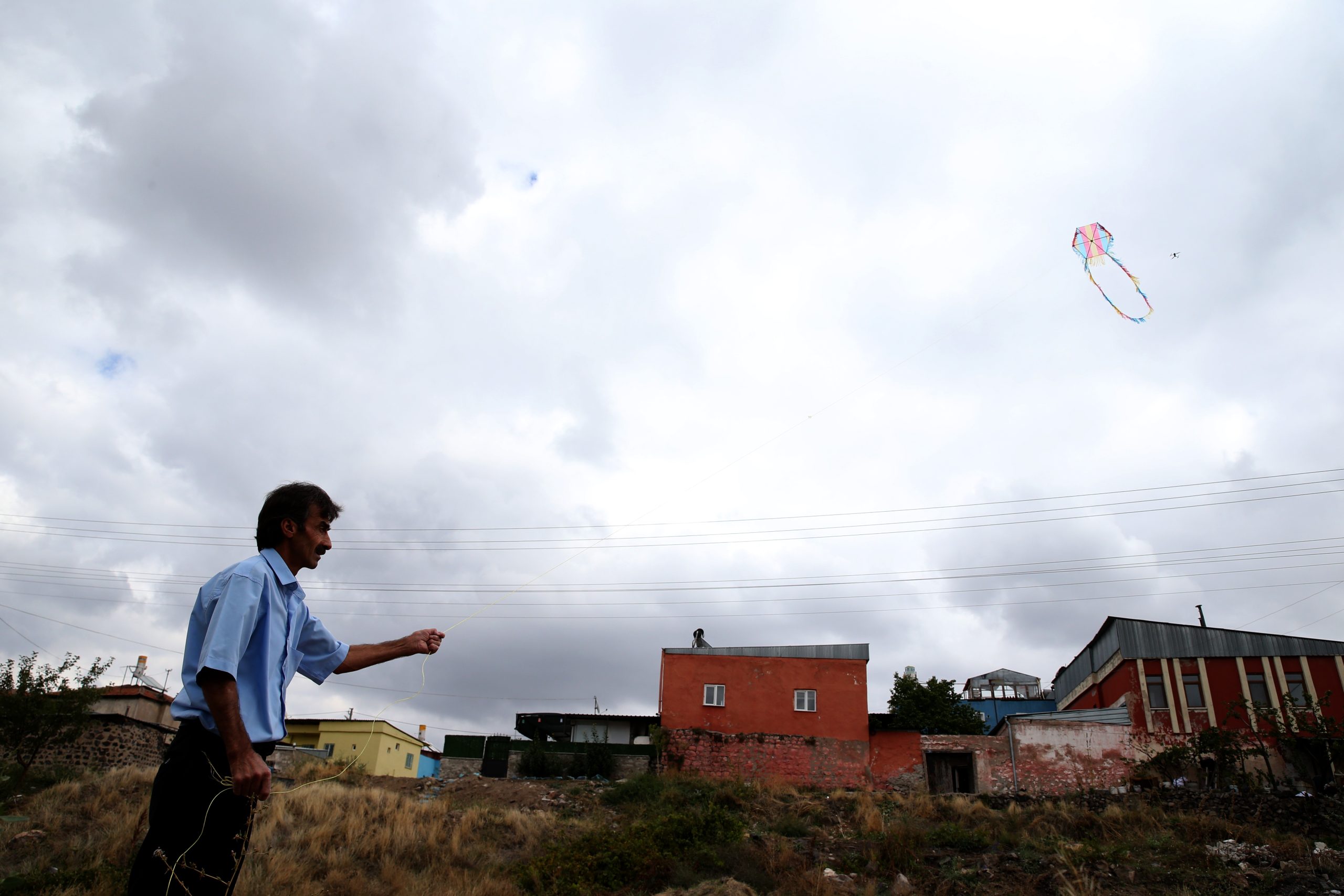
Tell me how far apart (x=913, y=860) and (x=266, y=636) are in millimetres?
10722

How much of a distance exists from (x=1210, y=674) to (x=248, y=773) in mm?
31817

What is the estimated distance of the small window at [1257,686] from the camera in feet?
85.0

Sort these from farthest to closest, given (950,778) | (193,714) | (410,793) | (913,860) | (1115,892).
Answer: (950,778), (410,793), (913,860), (1115,892), (193,714)

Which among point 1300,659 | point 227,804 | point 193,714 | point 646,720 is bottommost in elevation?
point 227,804

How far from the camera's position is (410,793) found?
17219 mm

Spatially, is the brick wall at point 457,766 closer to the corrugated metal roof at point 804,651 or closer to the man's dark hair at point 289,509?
the corrugated metal roof at point 804,651

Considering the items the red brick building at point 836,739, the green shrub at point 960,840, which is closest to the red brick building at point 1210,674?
the red brick building at point 836,739

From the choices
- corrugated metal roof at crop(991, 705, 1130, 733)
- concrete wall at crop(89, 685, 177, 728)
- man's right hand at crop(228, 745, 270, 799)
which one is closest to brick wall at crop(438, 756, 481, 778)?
concrete wall at crop(89, 685, 177, 728)

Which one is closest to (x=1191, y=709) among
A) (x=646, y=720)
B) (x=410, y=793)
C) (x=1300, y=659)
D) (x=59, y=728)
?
(x=1300, y=659)

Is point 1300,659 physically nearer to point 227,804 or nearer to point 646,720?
point 646,720

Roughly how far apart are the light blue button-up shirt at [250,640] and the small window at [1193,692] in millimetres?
30811

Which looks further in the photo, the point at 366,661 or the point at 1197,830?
the point at 1197,830

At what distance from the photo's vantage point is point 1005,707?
41.9 meters

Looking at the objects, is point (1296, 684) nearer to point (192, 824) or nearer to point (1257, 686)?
point (1257, 686)
